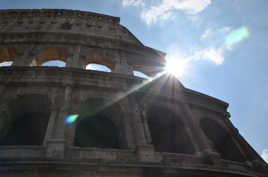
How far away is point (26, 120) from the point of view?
9695mm

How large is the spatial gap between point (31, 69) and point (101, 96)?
3964 mm

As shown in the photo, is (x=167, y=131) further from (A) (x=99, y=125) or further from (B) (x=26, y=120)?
(B) (x=26, y=120)

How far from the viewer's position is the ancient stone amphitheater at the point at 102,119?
6.59m

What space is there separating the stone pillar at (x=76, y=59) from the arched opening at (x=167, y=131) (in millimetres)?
5352

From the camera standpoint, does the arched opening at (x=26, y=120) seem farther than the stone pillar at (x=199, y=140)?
Yes

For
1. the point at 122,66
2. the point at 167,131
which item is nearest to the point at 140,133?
the point at 167,131

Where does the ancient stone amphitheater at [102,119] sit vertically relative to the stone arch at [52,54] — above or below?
below

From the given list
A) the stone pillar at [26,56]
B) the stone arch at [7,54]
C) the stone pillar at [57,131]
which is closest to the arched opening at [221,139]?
the stone pillar at [57,131]

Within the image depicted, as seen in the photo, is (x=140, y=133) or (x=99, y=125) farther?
(x=99, y=125)

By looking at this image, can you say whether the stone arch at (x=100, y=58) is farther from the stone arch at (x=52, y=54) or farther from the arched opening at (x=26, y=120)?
the arched opening at (x=26, y=120)

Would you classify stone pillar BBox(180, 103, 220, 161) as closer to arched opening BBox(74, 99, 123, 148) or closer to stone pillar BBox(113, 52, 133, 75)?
arched opening BBox(74, 99, 123, 148)

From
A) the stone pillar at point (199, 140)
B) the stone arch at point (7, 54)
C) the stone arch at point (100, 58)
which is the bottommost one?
the stone pillar at point (199, 140)

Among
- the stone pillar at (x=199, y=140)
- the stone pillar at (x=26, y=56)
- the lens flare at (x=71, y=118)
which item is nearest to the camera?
the lens flare at (x=71, y=118)

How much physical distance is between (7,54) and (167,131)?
A: 12202 millimetres
